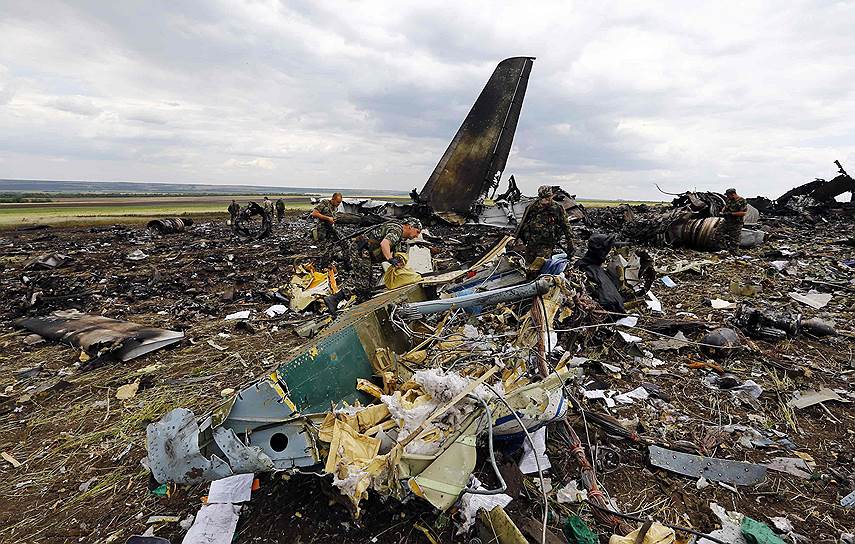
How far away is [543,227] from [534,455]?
14.1 feet

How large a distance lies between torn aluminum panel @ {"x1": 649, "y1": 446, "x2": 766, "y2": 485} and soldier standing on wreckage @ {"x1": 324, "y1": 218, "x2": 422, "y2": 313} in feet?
11.6

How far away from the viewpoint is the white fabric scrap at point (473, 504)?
2.33 metres

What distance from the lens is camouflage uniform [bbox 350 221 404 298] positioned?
19.1ft

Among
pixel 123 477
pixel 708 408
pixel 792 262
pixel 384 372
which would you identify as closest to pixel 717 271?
pixel 792 262

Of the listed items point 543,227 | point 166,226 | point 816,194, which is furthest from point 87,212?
point 816,194

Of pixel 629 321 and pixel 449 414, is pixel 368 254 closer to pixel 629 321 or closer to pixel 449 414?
pixel 629 321

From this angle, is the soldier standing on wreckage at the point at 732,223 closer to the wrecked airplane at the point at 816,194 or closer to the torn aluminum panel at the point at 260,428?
the wrecked airplane at the point at 816,194

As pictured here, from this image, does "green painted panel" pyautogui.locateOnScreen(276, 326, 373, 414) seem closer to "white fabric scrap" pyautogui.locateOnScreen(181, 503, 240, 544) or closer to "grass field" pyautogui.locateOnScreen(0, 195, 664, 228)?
"white fabric scrap" pyautogui.locateOnScreen(181, 503, 240, 544)

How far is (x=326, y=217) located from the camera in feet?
30.0

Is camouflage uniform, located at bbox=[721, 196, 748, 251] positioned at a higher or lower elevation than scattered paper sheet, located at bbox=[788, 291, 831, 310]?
higher

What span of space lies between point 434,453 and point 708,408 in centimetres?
281

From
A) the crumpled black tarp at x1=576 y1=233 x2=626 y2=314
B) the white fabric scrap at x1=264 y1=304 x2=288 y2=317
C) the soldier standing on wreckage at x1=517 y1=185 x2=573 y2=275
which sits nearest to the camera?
the crumpled black tarp at x1=576 y1=233 x2=626 y2=314

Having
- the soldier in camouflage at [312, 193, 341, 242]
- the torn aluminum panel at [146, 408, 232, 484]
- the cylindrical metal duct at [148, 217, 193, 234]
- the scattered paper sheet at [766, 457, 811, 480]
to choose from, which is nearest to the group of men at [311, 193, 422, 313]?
the soldier in camouflage at [312, 193, 341, 242]

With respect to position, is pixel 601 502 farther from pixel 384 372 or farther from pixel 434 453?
pixel 384 372
